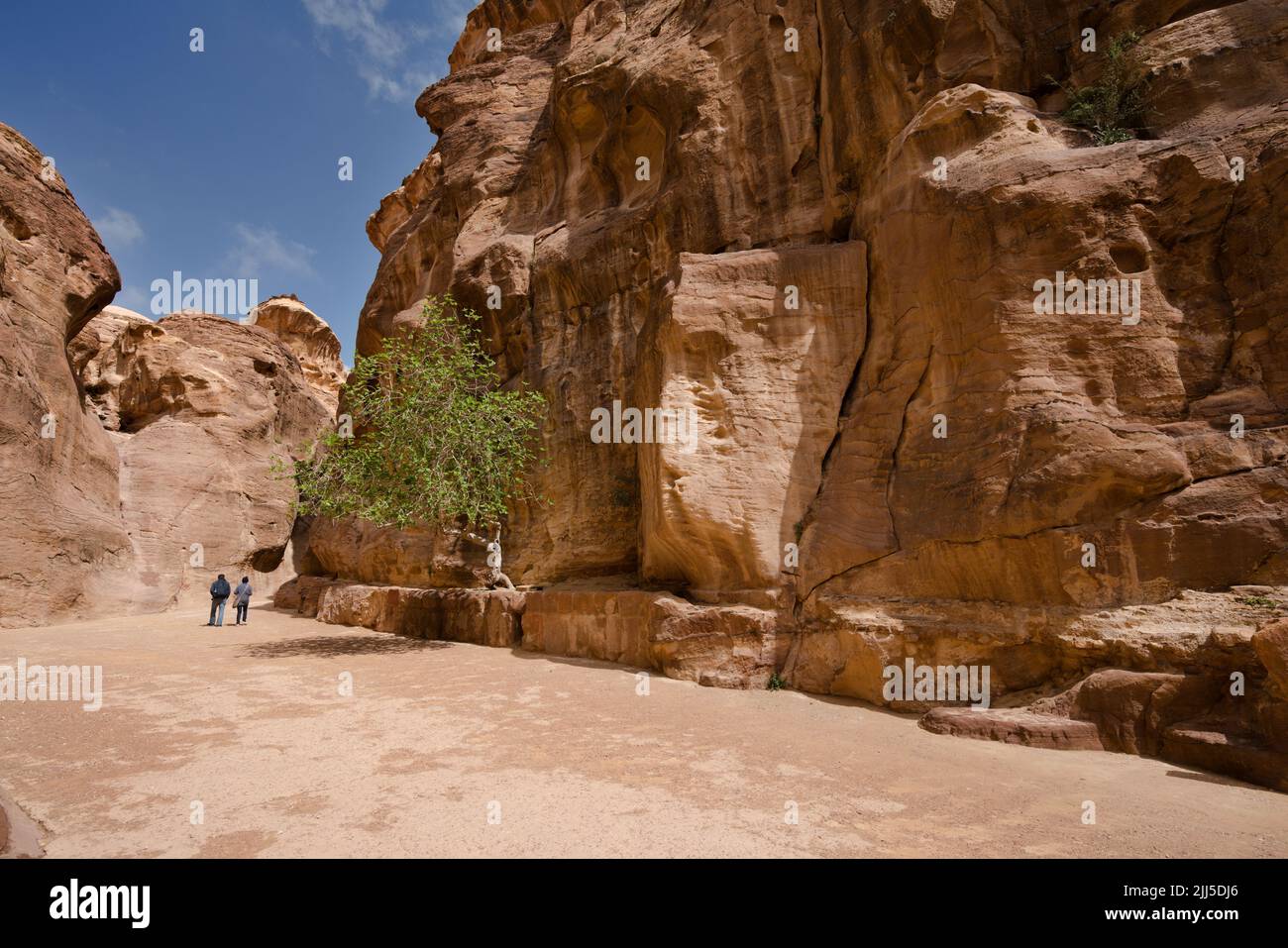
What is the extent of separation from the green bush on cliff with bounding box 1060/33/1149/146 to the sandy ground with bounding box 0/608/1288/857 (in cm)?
814

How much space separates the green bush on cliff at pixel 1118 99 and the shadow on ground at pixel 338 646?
1369 centimetres

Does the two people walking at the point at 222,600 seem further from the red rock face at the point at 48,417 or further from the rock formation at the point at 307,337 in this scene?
the rock formation at the point at 307,337

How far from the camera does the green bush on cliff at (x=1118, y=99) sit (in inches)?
344

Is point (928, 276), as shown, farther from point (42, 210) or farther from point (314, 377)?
point (314, 377)

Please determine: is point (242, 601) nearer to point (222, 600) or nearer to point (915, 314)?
point (222, 600)

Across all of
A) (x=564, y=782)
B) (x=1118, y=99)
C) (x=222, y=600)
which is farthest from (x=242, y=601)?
(x=1118, y=99)

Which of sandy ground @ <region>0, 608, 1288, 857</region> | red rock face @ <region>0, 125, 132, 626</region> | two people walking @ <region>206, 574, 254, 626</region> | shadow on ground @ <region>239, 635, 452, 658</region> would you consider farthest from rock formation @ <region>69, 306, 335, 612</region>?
sandy ground @ <region>0, 608, 1288, 857</region>

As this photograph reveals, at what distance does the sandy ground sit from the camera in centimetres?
382

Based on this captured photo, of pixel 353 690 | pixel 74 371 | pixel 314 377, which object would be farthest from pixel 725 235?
pixel 314 377

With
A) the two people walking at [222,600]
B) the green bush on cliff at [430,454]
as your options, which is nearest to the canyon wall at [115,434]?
the green bush on cliff at [430,454]

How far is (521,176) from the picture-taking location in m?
19.1

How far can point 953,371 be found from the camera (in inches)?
341

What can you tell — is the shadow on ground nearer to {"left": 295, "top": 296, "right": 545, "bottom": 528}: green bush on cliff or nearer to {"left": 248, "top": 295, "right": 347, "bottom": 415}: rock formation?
{"left": 295, "top": 296, "right": 545, "bottom": 528}: green bush on cliff

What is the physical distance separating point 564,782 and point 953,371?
278 inches
